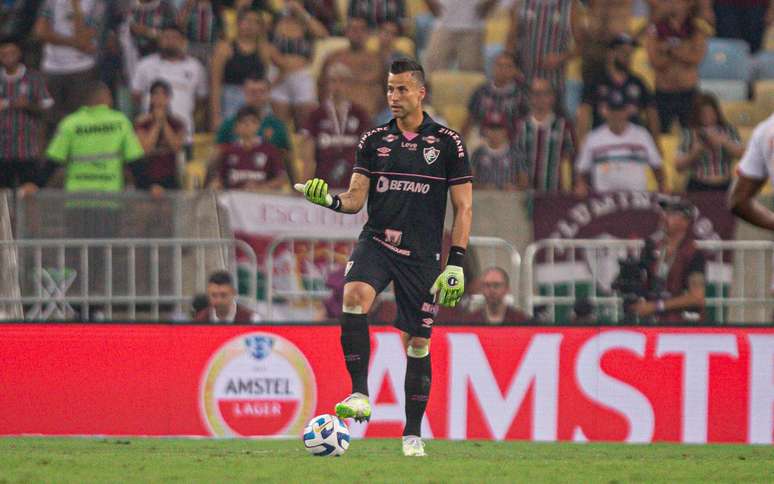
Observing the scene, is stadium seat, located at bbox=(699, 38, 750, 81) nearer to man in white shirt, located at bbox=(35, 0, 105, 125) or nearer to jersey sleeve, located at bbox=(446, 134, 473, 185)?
man in white shirt, located at bbox=(35, 0, 105, 125)

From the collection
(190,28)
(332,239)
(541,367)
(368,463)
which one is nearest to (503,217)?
(332,239)

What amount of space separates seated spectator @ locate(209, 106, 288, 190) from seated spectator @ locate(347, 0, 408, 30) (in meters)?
2.07

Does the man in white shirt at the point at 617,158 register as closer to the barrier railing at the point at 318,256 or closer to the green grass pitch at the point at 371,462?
the barrier railing at the point at 318,256

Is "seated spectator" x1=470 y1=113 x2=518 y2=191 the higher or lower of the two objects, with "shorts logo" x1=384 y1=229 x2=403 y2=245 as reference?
higher

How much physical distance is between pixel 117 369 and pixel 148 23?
233 inches

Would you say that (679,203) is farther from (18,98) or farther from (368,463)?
(18,98)

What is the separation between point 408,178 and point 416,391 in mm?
1311

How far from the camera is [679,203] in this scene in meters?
13.1

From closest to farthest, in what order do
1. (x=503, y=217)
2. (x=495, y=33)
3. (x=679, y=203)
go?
(x=679, y=203) < (x=503, y=217) < (x=495, y=33)

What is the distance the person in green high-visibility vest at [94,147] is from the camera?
14188mm

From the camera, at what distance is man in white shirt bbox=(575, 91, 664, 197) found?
14.7 meters

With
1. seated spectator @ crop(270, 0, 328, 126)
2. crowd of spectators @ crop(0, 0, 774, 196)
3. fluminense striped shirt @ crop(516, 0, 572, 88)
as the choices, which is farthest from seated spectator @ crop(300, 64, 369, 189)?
fluminense striped shirt @ crop(516, 0, 572, 88)

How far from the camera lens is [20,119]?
14727mm

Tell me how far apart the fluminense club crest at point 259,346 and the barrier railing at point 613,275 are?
10.9 feet
